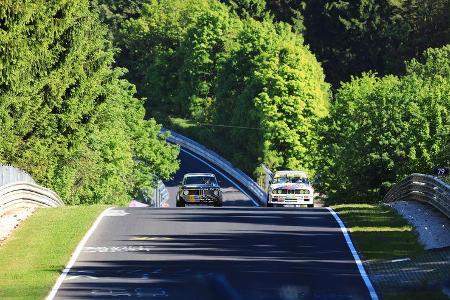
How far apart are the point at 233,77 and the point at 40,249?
274 ft

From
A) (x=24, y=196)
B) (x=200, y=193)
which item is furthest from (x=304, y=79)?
(x=24, y=196)

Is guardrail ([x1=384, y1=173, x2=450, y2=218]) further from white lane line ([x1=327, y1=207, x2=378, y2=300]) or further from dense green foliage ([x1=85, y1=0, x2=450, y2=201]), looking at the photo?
dense green foliage ([x1=85, y1=0, x2=450, y2=201])

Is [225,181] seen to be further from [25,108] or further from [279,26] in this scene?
[25,108]

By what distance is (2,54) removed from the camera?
44625 mm

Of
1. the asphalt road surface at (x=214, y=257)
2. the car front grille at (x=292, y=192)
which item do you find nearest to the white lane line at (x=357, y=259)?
the asphalt road surface at (x=214, y=257)

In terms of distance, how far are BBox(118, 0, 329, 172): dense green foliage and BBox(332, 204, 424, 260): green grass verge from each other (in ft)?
190

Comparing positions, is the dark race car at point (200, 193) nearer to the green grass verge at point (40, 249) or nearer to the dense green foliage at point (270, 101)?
the green grass verge at point (40, 249)

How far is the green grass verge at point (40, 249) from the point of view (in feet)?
91.8

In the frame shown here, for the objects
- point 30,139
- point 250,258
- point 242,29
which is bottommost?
point 250,258

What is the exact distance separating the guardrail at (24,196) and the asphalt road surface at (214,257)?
308 cm

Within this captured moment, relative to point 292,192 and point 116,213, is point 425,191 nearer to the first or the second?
point 116,213

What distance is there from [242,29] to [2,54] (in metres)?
82.0

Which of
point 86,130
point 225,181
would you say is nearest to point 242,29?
point 225,181

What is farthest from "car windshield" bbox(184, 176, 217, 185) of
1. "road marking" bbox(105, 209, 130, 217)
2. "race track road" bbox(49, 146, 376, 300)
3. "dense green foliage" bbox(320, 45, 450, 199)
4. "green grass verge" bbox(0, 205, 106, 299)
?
"dense green foliage" bbox(320, 45, 450, 199)
